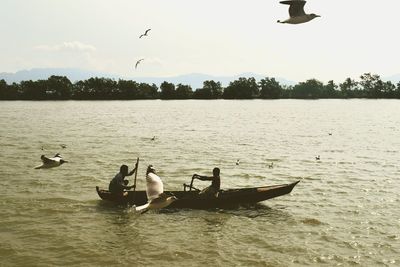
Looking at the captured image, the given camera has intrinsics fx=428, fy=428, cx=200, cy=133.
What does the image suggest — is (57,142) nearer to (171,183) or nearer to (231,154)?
(231,154)

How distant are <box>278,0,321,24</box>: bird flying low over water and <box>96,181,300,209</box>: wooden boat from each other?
12.3m

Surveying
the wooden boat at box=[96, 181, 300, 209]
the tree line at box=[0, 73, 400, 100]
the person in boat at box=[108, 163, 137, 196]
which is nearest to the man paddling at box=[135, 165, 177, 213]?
the wooden boat at box=[96, 181, 300, 209]

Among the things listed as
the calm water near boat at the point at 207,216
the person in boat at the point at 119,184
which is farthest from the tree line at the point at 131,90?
the person in boat at the point at 119,184

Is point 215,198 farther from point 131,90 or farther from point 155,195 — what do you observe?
point 131,90

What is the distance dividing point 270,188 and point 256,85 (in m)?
166

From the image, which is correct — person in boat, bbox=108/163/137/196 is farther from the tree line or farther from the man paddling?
the tree line

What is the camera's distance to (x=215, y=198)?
19422 mm

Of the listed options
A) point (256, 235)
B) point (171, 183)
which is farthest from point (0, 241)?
point (171, 183)

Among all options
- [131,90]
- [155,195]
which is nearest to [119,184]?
[155,195]

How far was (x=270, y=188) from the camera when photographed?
19.8m

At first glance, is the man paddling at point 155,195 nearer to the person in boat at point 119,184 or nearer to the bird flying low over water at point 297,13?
the bird flying low over water at point 297,13

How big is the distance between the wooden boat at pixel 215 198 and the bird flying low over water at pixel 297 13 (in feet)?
40.3

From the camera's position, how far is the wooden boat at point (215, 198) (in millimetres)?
19422

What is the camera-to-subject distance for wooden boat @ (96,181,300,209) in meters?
19.4
